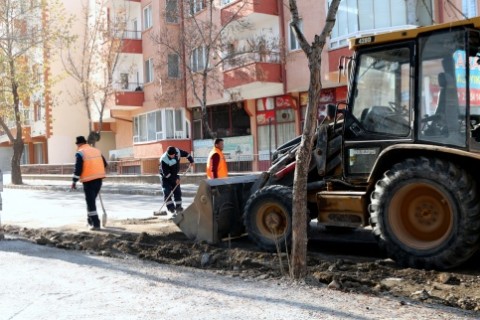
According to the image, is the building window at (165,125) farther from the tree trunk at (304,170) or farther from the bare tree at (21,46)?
the tree trunk at (304,170)

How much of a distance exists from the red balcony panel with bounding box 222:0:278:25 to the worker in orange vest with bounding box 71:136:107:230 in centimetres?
1315

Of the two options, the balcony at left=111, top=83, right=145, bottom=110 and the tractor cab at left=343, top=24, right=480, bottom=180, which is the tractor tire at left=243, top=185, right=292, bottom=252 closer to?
the tractor cab at left=343, top=24, right=480, bottom=180

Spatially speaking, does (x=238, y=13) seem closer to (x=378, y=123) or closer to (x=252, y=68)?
(x=252, y=68)

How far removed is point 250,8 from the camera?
22.4 metres

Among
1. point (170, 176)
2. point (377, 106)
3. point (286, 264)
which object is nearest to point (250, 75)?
point (170, 176)

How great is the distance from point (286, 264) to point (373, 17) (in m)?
14.6

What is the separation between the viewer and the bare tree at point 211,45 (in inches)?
842

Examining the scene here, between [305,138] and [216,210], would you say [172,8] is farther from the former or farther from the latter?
[305,138]

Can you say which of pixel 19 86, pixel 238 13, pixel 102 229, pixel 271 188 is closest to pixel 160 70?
pixel 238 13

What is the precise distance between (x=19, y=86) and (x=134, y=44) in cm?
689

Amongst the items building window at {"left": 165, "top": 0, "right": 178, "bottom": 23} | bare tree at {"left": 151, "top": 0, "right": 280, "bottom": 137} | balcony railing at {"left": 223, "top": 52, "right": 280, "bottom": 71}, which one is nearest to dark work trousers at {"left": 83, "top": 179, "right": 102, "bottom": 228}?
bare tree at {"left": 151, "top": 0, "right": 280, "bottom": 137}

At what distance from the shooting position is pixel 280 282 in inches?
220

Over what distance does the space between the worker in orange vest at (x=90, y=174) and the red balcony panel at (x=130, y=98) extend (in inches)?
840

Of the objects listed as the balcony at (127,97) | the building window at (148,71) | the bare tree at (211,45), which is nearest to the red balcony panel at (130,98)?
the balcony at (127,97)
